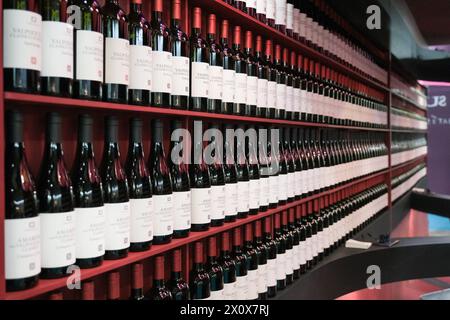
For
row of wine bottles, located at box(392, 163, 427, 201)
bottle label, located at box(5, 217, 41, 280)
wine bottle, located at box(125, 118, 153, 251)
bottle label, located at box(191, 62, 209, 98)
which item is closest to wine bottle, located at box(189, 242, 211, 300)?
wine bottle, located at box(125, 118, 153, 251)

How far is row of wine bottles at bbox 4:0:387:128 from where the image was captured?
1077 mm

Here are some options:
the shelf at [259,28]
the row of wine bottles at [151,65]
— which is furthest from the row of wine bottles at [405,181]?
the row of wine bottles at [151,65]

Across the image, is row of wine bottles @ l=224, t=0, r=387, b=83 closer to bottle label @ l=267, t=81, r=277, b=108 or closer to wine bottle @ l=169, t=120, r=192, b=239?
bottle label @ l=267, t=81, r=277, b=108

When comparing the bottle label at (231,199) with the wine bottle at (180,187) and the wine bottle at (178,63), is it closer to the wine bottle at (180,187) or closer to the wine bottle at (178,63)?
the wine bottle at (180,187)

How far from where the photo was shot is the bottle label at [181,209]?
1.61 meters

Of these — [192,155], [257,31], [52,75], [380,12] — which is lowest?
[192,155]

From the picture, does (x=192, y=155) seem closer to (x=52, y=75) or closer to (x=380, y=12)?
(x=52, y=75)

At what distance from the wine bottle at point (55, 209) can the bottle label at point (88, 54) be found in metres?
0.13

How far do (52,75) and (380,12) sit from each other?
10.8 ft

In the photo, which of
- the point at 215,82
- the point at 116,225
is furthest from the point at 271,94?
the point at 116,225

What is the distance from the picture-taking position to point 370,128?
4113mm

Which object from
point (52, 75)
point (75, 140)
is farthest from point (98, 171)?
point (52, 75)

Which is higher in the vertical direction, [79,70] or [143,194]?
[79,70]

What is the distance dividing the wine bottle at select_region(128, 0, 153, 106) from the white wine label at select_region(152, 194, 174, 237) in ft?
1.03
